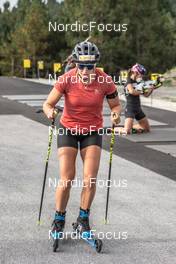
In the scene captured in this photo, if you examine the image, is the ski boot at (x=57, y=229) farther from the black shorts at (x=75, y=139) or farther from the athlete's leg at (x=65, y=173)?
the black shorts at (x=75, y=139)

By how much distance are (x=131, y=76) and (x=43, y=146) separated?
3.07 meters

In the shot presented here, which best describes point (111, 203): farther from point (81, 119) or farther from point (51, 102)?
point (51, 102)

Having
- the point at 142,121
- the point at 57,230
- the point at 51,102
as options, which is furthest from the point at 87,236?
the point at 142,121

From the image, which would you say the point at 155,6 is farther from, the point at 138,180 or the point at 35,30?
the point at 138,180

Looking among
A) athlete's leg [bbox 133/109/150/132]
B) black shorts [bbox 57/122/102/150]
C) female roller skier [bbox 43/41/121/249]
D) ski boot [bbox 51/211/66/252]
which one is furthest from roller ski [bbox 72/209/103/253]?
athlete's leg [bbox 133/109/150/132]

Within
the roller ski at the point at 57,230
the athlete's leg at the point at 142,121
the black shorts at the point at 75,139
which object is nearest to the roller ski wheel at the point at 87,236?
the roller ski at the point at 57,230

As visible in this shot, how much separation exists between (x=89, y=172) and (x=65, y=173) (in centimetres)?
26

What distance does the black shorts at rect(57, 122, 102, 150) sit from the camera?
21.4 feet

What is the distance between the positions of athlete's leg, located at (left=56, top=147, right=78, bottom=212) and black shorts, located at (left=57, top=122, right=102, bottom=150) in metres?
0.06

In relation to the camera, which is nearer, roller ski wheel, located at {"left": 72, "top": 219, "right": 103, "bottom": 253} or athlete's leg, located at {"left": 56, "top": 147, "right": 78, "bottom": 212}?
roller ski wheel, located at {"left": 72, "top": 219, "right": 103, "bottom": 253}

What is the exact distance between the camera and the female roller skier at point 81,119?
639 cm

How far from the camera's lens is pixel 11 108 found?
2258 cm

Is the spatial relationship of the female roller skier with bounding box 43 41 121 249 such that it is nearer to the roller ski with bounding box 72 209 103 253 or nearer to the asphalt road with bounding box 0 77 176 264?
the roller ski with bounding box 72 209 103 253

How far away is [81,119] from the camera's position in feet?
21.3
